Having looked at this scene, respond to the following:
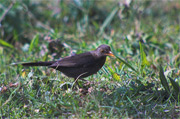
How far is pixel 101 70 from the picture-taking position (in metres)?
4.55

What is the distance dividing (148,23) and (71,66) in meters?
3.65

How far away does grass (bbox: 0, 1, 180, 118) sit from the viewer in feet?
11.6

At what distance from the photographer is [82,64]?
163 inches

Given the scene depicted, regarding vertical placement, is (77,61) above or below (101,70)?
above

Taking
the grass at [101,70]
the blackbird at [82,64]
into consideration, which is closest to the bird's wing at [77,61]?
the blackbird at [82,64]

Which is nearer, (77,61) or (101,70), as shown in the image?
(77,61)

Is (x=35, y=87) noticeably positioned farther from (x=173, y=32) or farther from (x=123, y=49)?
(x=173, y=32)

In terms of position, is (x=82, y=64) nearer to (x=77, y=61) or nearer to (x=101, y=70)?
(x=77, y=61)

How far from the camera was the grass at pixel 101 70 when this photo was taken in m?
3.54

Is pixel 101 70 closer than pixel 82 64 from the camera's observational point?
No

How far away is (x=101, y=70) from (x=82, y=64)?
1.70ft

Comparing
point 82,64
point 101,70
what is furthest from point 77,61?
point 101,70

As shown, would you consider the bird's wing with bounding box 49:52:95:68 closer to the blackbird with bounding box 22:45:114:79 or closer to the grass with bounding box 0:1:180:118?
the blackbird with bounding box 22:45:114:79

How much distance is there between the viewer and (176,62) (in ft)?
16.8
